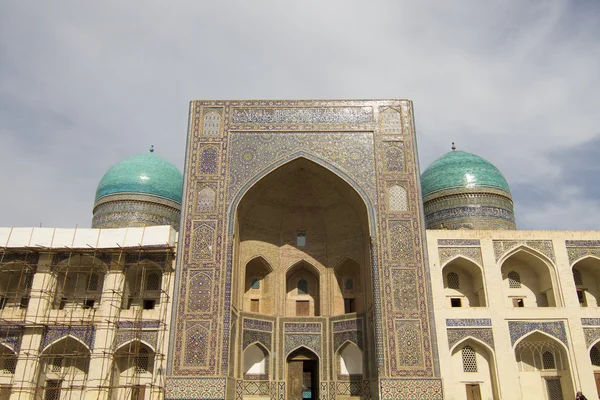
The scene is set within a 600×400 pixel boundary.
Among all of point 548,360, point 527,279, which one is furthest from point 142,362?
point 527,279

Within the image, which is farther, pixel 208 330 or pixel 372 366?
pixel 372 366

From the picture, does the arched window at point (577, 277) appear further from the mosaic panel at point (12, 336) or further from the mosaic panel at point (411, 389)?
the mosaic panel at point (12, 336)

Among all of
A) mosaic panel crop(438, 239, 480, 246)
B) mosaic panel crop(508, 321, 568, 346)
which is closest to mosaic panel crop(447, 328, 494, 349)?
mosaic panel crop(508, 321, 568, 346)

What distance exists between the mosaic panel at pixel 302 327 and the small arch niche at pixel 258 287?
0.59 metres

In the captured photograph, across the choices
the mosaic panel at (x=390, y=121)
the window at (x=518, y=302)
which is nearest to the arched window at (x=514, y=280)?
the window at (x=518, y=302)

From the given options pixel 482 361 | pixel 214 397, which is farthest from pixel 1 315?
pixel 482 361

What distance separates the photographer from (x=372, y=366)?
12289mm

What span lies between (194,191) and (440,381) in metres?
7.05

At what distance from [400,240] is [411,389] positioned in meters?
3.28

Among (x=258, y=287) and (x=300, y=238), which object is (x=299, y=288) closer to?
(x=258, y=287)

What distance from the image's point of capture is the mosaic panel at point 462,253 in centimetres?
1272

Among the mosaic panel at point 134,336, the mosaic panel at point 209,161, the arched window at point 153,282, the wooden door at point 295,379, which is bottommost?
the wooden door at point 295,379

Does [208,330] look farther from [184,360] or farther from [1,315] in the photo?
[1,315]

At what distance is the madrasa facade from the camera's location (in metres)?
11.6
